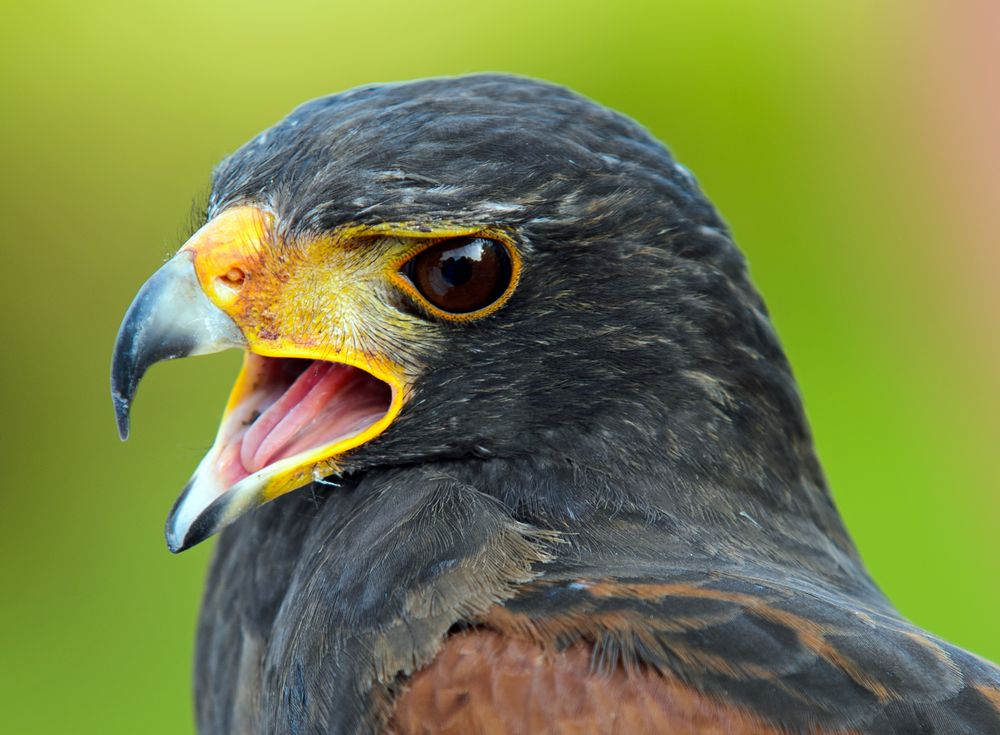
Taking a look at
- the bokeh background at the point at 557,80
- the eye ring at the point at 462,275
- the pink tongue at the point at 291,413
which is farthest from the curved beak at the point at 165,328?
the bokeh background at the point at 557,80

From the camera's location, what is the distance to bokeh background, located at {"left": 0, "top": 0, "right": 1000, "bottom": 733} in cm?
693

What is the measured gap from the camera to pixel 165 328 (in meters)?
2.45

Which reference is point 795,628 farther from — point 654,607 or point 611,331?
point 611,331

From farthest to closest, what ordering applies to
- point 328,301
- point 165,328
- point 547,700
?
point 328,301
point 165,328
point 547,700

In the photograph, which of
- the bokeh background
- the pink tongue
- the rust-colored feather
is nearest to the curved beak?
the pink tongue

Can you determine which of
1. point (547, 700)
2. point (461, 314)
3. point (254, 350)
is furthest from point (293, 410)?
point (547, 700)

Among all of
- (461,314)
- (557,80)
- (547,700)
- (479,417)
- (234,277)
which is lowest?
(547,700)

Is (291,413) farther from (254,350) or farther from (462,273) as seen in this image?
(462,273)

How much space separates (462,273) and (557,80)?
6.25 m

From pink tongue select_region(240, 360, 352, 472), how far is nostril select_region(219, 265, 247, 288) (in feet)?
0.81

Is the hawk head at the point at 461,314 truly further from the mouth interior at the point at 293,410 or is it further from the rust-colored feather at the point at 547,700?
the rust-colored feather at the point at 547,700

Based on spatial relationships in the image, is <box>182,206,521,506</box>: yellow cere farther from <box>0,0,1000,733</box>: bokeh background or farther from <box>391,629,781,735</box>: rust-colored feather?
<box>0,0,1000,733</box>: bokeh background

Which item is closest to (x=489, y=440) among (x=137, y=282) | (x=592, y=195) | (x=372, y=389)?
(x=372, y=389)

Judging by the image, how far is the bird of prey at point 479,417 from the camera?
229cm
